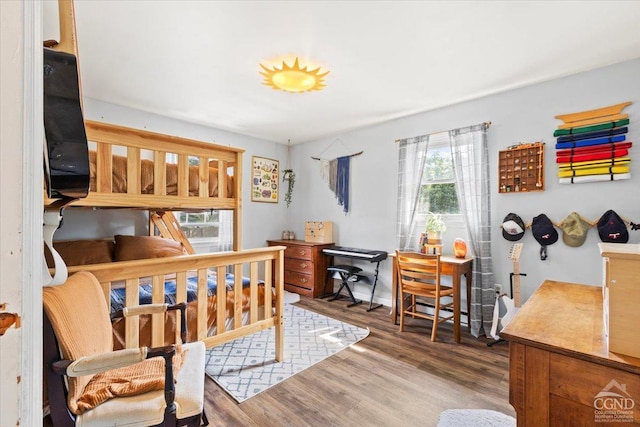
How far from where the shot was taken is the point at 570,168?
2.54 meters

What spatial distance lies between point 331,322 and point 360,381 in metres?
1.15

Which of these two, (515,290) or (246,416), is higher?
(515,290)

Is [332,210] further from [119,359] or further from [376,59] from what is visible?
[119,359]

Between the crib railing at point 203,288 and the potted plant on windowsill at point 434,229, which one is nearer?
the crib railing at point 203,288

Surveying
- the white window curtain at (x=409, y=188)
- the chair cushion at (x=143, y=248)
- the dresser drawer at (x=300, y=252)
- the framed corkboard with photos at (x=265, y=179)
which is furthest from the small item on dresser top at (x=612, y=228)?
the framed corkboard with photos at (x=265, y=179)

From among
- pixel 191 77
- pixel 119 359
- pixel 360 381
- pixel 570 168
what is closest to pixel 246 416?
pixel 360 381

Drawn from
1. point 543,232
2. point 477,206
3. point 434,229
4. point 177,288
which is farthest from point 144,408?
point 543,232

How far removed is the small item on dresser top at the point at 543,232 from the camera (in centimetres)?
265

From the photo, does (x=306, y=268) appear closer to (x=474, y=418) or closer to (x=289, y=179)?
(x=289, y=179)

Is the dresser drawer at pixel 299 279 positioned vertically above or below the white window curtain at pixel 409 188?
below

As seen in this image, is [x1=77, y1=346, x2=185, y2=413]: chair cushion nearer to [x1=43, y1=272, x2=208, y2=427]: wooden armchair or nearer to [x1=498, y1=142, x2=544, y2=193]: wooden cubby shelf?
[x1=43, y1=272, x2=208, y2=427]: wooden armchair

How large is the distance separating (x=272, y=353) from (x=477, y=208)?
2.47m

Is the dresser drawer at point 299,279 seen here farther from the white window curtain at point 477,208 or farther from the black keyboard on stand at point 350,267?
A: the white window curtain at point 477,208

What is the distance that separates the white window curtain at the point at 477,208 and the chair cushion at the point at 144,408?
2.69 m
